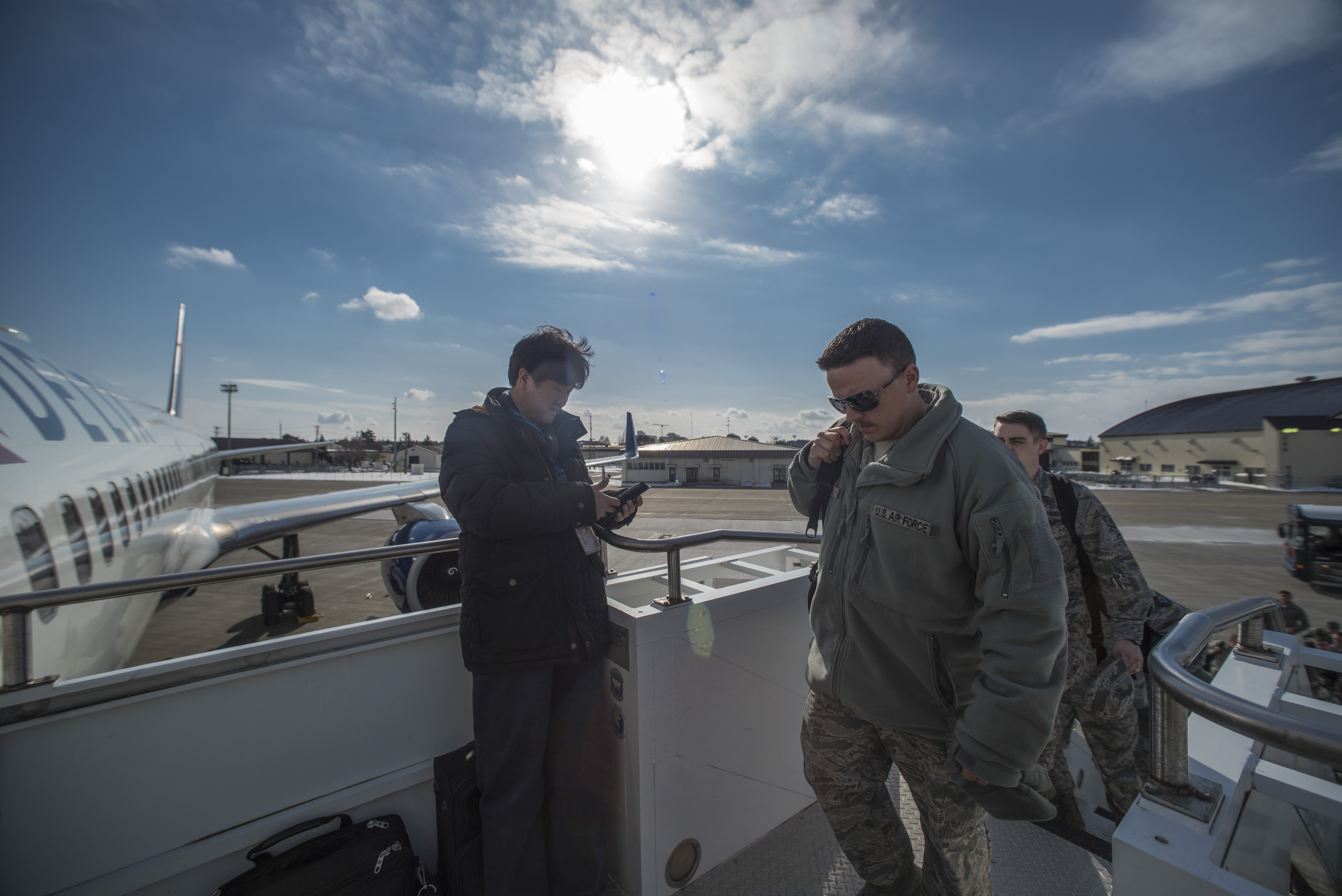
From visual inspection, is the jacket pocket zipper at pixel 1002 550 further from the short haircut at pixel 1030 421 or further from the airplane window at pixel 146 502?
the airplane window at pixel 146 502

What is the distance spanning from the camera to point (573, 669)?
1979 mm

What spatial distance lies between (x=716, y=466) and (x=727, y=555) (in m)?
36.8

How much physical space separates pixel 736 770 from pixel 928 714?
3.31 ft

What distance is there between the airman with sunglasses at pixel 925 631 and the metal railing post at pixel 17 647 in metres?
2.29

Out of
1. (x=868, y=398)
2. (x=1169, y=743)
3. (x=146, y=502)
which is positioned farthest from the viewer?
(x=146, y=502)

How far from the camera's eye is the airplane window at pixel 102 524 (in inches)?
131

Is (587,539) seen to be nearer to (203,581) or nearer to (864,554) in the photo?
(864,554)

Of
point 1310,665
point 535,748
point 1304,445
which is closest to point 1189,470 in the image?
point 1304,445

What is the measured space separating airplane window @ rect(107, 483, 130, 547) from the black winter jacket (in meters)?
3.73

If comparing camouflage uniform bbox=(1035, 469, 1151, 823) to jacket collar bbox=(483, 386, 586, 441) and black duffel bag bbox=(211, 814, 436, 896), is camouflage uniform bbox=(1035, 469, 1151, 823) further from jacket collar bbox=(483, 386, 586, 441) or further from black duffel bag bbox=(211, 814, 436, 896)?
black duffel bag bbox=(211, 814, 436, 896)

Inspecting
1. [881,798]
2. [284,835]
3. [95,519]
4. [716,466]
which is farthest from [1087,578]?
[716,466]

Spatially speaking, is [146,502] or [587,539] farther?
[146,502]

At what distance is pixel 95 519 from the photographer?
3.33 metres

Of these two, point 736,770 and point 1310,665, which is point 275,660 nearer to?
point 736,770
